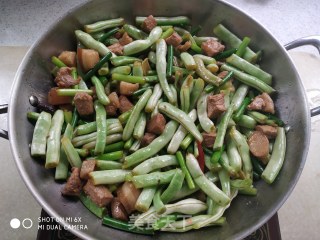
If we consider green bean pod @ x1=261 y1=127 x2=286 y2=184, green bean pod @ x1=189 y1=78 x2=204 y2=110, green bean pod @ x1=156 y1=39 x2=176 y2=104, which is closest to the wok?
green bean pod @ x1=261 y1=127 x2=286 y2=184

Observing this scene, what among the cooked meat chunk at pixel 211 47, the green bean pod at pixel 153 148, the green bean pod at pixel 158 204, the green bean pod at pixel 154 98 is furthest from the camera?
the cooked meat chunk at pixel 211 47

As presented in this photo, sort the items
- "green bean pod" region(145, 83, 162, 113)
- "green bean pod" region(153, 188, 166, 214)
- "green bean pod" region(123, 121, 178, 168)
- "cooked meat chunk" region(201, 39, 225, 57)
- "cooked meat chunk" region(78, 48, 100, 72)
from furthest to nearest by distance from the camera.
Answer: "cooked meat chunk" region(201, 39, 225, 57), "cooked meat chunk" region(78, 48, 100, 72), "green bean pod" region(145, 83, 162, 113), "green bean pod" region(123, 121, 178, 168), "green bean pod" region(153, 188, 166, 214)

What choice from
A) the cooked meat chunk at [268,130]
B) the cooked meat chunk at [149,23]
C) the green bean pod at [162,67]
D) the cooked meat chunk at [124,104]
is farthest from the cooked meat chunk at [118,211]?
the cooked meat chunk at [149,23]

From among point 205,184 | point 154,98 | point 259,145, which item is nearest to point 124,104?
point 154,98

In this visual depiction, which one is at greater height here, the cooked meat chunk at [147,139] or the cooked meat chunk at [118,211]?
the cooked meat chunk at [147,139]

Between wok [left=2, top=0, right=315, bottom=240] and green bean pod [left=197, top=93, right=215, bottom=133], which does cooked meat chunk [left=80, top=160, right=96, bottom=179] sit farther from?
green bean pod [left=197, top=93, right=215, bottom=133]

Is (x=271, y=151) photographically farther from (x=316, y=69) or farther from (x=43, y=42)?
(x=43, y=42)

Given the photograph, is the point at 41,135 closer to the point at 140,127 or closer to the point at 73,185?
the point at 73,185

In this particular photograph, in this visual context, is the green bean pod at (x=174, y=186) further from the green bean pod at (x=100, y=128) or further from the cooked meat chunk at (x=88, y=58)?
the cooked meat chunk at (x=88, y=58)
